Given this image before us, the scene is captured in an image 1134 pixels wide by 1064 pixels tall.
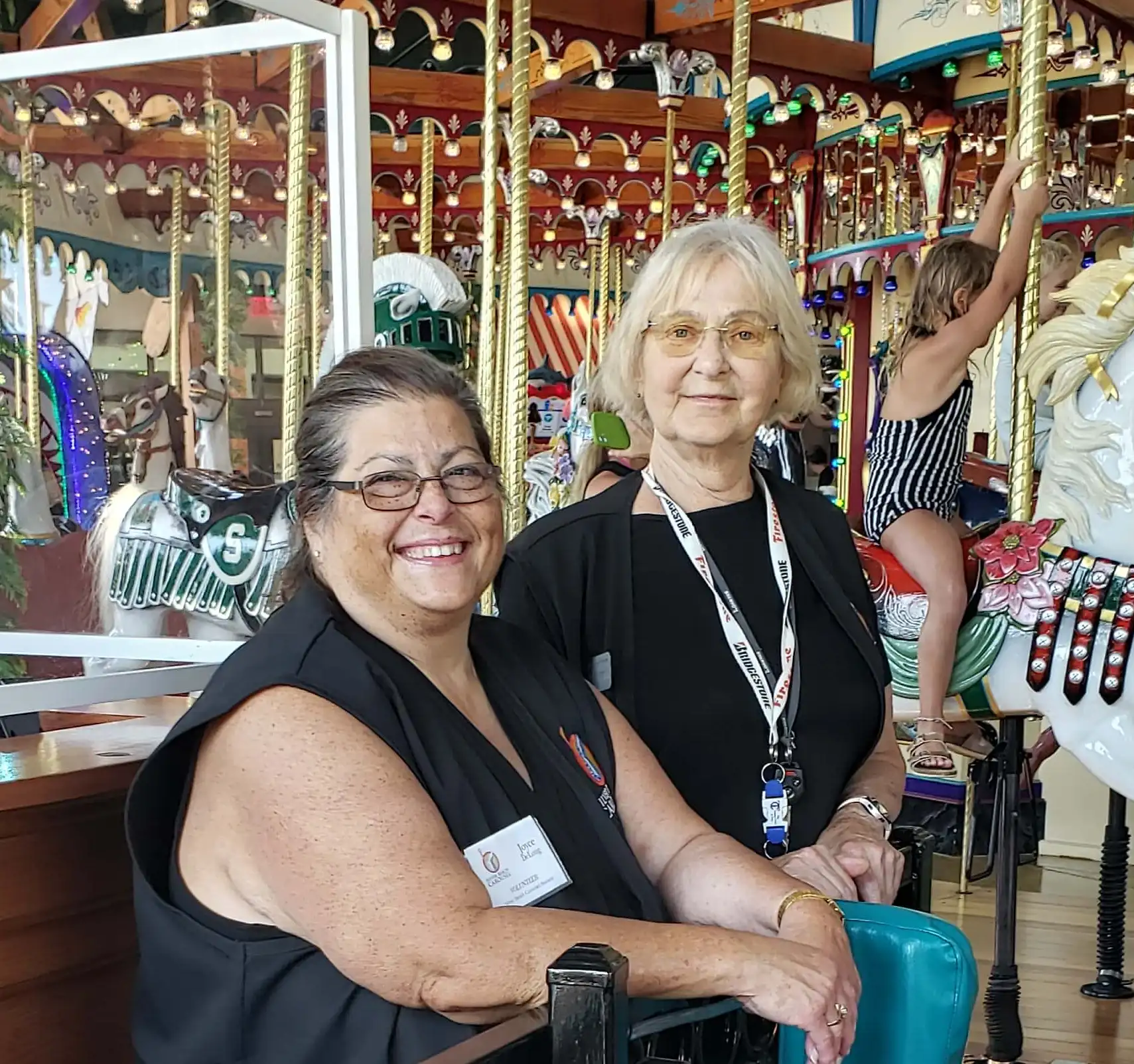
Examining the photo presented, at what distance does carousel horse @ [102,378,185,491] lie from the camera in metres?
1.99

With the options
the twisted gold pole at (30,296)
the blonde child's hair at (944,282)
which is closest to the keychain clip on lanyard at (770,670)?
the twisted gold pole at (30,296)

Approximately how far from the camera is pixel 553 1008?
1.13 meters

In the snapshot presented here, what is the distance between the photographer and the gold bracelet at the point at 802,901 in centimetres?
152

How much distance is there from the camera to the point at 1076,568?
326 centimetres

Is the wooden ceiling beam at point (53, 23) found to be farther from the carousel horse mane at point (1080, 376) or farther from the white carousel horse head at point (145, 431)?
the carousel horse mane at point (1080, 376)

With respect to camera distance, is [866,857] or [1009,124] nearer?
[866,857]

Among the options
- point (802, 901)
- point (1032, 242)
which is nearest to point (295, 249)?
point (802, 901)

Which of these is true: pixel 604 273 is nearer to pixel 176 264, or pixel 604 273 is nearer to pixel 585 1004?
pixel 176 264

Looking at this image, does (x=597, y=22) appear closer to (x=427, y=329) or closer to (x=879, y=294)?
(x=427, y=329)

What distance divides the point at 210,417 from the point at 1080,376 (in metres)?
2.10

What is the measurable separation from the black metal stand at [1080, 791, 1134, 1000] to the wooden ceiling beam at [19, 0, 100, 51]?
131 inches

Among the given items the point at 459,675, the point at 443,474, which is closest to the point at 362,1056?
the point at 459,675

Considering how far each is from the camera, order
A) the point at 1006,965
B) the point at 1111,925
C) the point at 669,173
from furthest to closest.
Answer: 1. the point at 669,173
2. the point at 1111,925
3. the point at 1006,965

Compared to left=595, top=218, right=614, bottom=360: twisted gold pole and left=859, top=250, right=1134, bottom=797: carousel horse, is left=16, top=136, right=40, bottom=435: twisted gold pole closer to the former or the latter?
left=859, top=250, right=1134, bottom=797: carousel horse
